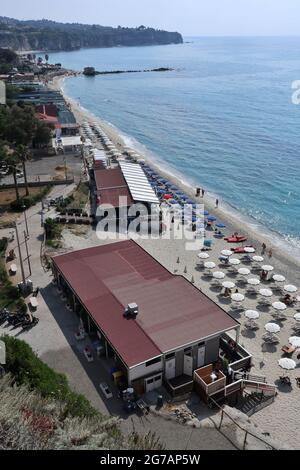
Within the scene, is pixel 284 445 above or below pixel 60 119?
below

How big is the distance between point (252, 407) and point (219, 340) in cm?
398

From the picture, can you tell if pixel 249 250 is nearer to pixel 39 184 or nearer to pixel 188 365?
pixel 188 365

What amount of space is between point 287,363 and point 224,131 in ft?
254

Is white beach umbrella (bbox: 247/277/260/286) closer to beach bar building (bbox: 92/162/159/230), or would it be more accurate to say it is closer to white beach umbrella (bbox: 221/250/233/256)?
white beach umbrella (bbox: 221/250/233/256)

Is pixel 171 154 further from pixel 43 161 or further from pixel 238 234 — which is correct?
pixel 238 234

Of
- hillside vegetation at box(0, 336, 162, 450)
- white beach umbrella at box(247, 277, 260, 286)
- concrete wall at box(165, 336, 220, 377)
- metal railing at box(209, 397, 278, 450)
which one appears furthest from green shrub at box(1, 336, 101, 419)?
white beach umbrella at box(247, 277, 260, 286)

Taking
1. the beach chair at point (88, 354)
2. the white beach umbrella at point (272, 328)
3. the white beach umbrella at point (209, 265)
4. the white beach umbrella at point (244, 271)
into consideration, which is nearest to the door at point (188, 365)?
the beach chair at point (88, 354)

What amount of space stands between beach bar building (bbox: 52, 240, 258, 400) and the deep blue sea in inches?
963

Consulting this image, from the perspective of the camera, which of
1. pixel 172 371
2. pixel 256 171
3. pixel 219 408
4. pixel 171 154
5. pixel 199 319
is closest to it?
pixel 219 408

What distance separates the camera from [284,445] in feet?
63.9

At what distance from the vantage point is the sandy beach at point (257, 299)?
21094 millimetres

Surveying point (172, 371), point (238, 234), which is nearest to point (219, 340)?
point (172, 371)

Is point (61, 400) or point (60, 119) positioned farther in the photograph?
point (60, 119)

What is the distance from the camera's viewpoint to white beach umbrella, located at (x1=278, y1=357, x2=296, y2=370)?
2367 cm
